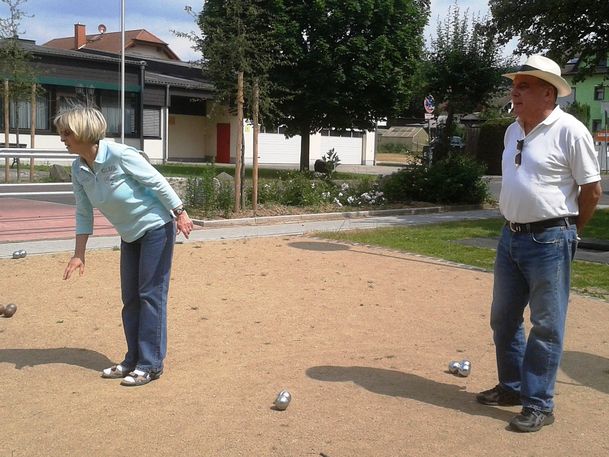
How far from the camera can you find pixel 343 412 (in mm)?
4352

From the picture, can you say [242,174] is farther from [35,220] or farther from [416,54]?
[416,54]

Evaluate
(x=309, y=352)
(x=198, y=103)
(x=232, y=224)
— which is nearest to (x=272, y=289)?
(x=309, y=352)

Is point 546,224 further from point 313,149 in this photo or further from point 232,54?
point 313,149

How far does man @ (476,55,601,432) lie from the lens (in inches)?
161

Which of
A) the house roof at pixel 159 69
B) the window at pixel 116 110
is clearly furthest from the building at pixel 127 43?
the window at pixel 116 110

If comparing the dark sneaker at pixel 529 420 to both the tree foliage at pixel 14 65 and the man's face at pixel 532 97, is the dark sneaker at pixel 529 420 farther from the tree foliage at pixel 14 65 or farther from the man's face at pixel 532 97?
the tree foliage at pixel 14 65

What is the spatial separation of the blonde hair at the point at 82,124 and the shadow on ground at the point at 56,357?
1.66 metres

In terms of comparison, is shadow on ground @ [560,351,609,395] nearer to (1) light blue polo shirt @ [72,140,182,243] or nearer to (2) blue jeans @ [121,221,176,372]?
(2) blue jeans @ [121,221,176,372]

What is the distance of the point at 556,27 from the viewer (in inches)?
770

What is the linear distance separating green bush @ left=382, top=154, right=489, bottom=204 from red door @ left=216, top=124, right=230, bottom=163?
2516 centimetres

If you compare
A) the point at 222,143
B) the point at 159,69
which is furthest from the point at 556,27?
the point at 159,69

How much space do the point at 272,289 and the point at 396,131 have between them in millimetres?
83575

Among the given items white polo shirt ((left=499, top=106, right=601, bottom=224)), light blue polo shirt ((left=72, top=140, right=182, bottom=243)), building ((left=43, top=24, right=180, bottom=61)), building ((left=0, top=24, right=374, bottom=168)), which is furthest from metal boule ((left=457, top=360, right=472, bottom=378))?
building ((left=43, top=24, right=180, bottom=61))

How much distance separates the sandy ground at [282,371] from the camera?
395 centimetres
